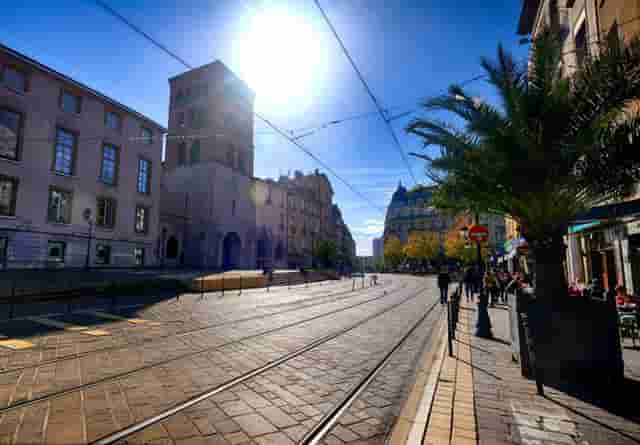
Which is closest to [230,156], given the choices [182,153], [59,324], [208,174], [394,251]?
[208,174]

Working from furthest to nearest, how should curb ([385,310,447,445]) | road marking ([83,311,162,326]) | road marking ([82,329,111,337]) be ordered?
road marking ([83,311,162,326]) < road marking ([82,329,111,337]) < curb ([385,310,447,445])

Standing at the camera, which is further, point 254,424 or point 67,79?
point 67,79

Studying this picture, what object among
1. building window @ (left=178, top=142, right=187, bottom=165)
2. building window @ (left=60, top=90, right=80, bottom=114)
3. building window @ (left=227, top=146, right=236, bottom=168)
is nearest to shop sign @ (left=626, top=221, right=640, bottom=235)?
building window @ (left=60, top=90, right=80, bottom=114)

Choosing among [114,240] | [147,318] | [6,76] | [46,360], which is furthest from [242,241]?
[46,360]

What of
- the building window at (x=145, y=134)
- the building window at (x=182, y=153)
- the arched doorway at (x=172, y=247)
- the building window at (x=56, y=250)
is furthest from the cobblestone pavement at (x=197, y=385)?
the building window at (x=182, y=153)

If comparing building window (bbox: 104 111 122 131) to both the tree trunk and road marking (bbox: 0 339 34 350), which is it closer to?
road marking (bbox: 0 339 34 350)

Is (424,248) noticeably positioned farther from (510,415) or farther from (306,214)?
(510,415)

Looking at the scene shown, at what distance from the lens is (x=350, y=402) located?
3.93 m

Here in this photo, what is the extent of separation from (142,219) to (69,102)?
1081 centimetres

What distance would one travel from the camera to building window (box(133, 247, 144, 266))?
1143 inches

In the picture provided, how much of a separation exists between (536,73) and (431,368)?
5.12 metres

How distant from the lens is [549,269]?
5.00m

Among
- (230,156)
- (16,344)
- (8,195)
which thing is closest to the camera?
(16,344)

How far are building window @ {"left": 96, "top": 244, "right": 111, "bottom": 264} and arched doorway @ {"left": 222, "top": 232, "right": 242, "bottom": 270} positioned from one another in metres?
19.2
